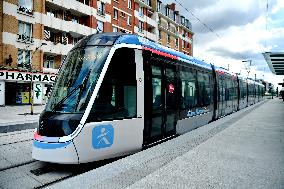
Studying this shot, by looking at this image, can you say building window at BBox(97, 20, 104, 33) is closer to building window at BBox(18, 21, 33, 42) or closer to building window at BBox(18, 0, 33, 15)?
building window at BBox(18, 0, 33, 15)

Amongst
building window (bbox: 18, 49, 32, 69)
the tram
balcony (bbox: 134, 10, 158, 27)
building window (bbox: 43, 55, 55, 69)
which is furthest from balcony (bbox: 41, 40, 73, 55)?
the tram

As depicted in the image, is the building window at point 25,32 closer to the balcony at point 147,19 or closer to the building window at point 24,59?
the building window at point 24,59

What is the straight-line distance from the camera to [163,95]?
8.11m

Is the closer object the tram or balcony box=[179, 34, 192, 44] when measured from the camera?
the tram

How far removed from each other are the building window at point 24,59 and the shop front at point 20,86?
0.87 m

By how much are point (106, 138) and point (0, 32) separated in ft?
75.5

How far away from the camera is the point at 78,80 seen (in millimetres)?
5977

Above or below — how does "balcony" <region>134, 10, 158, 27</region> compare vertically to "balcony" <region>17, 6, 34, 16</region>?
above

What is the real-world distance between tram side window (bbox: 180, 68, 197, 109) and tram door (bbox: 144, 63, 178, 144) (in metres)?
0.81

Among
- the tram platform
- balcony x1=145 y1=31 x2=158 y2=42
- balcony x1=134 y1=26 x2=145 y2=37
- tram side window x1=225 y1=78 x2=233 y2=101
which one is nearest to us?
the tram platform

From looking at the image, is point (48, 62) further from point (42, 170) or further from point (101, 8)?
point (42, 170)

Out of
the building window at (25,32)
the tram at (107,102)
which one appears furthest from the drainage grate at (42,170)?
the building window at (25,32)

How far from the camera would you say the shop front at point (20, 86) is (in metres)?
24.9

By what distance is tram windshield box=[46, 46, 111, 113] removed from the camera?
578 centimetres
